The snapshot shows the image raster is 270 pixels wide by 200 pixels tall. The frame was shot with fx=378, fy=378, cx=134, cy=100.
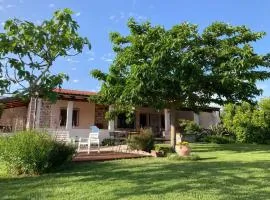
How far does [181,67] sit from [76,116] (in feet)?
37.9

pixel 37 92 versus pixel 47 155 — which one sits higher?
pixel 37 92

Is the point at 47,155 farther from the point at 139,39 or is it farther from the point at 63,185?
the point at 139,39

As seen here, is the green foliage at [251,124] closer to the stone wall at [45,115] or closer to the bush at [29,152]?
the stone wall at [45,115]

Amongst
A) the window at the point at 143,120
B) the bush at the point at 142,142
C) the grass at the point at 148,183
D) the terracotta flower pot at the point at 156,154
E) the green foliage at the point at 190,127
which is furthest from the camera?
the window at the point at 143,120

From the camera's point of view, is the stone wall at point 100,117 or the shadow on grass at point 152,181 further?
the stone wall at point 100,117

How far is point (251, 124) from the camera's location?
92.2 feet

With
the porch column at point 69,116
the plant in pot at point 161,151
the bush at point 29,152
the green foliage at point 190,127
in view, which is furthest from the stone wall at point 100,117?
the bush at point 29,152

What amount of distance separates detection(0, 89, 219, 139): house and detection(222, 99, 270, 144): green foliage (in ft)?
8.14

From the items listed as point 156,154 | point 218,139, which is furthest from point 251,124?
point 156,154

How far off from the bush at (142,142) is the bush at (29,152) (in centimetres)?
645

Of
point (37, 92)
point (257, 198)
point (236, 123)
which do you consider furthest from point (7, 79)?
point (236, 123)

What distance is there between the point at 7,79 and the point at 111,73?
35.1ft

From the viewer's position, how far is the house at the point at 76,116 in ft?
74.7

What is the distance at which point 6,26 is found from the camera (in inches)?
353
